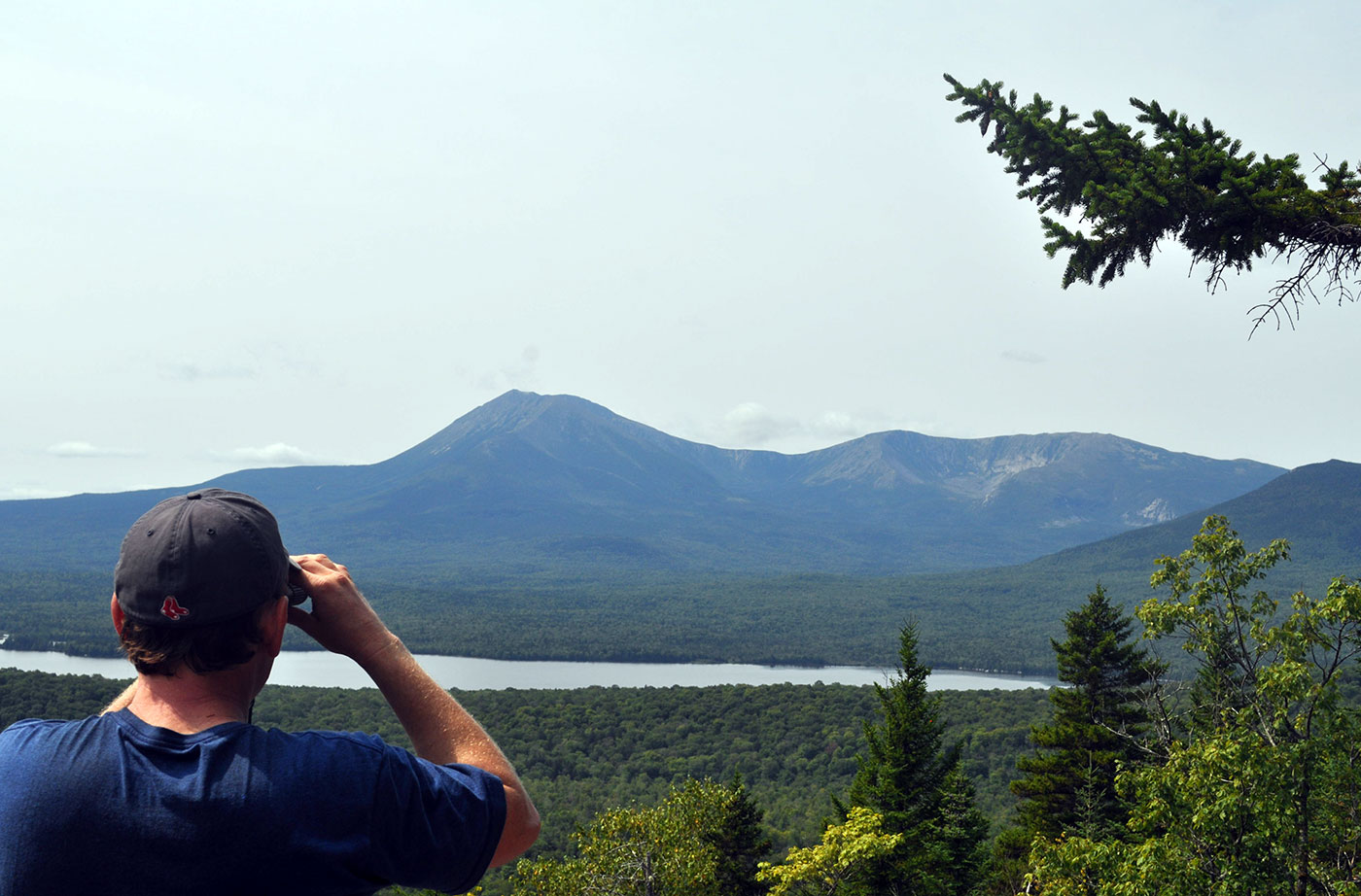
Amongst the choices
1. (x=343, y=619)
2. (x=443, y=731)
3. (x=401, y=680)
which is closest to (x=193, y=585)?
(x=343, y=619)

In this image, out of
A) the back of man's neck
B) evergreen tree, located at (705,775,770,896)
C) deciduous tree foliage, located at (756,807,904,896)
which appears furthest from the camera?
evergreen tree, located at (705,775,770,896)

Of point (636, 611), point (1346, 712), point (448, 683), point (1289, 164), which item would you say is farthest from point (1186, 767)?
point (636, 611)

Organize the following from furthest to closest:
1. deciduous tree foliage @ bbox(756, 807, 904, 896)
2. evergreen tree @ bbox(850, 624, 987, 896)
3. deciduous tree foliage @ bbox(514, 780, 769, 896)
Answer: evergreen tree @ bbox(850, 624, 987, 896)
deciduous tree foliage @ bbox(514, 780, 769, 896)
deciduous tree foliage @ bbox(756, 807, 904, 896)

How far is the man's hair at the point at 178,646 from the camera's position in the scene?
142 cm

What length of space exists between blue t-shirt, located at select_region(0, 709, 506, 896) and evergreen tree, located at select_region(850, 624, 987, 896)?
2068 cm

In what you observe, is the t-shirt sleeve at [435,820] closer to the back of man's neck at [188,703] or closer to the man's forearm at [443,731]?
the man's forearm at [443,731]

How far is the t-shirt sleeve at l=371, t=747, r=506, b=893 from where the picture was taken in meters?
1.39

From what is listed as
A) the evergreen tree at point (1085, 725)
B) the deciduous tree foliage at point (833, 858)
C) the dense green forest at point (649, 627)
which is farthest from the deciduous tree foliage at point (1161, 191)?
the dense green forest at point (649, 627)

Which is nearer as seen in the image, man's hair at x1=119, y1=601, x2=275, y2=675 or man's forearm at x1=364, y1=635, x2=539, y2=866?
man's hair at x1=119, y1=601, x2=275, y2=675

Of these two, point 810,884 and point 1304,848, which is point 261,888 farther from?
point 810,884

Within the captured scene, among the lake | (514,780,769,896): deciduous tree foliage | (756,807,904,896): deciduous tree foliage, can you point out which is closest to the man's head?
(756,807,904,896): deciduous tree foliage

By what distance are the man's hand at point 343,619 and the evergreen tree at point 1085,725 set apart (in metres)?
23.2

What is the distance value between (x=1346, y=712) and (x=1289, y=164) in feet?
18.2

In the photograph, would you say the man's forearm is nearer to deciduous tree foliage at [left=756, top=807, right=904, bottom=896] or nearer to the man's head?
the man's head
